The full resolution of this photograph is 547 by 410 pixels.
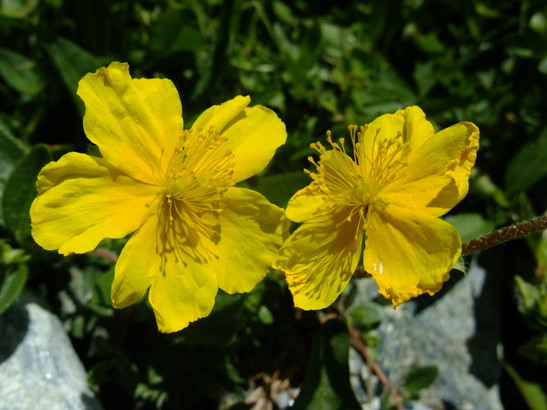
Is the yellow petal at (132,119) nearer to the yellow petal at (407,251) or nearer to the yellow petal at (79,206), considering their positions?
the yellow petal at (79,206)

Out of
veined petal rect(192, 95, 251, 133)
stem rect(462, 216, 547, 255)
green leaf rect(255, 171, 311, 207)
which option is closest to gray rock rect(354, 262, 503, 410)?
green leaf rect(255, 171, 311, 207)

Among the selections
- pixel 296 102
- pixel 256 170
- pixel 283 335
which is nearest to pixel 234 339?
pixel 283 335

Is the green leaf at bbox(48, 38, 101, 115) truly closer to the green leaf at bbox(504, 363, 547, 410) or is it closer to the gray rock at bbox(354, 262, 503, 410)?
the gray rock at bbox(354, 262, 503, 410)

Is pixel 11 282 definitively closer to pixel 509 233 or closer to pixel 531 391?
pixel 509 233

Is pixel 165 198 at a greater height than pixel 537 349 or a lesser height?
greater

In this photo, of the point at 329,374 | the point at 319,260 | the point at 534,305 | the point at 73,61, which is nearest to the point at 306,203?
the point at 319,260

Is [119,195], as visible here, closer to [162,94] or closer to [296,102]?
[162,94]
